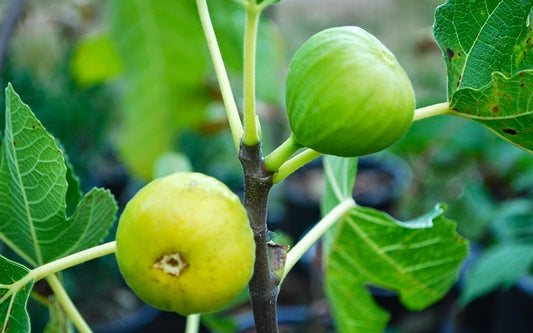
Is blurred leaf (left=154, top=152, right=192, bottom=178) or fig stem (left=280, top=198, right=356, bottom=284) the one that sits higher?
fig stem (left=280, top=198, right=356, bottom=284)

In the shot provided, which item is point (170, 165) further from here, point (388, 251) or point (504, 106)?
point (504, 106)

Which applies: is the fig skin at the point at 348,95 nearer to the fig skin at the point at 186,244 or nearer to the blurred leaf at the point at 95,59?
the fig skin at the point at 186,244

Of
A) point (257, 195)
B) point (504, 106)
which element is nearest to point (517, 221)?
point (504, 106)

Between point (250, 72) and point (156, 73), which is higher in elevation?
point (250, 72)

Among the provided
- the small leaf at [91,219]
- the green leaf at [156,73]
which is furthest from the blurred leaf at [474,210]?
the small leaf at [91,219]

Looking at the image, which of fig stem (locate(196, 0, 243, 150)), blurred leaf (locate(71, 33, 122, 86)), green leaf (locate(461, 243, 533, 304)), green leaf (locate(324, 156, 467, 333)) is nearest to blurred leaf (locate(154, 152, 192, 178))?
green leaf (locate(324, 156, 467, 333))

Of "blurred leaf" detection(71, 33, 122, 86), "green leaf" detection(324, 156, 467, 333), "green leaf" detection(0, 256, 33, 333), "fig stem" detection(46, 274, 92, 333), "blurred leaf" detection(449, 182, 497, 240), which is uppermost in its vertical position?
"green leaf" detection(0, 256, 33, 333)

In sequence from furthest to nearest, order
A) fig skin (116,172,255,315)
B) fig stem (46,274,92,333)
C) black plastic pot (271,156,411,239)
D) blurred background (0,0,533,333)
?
black plastic pot (271,156,411,239), blurred background (0,0,533,333), fig stem (46,274,92,333), fig skin (116,172,255,315)

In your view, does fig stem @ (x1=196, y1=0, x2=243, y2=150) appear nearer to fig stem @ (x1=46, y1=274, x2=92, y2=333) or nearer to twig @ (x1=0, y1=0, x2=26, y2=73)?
fig stem @ (x1=46, y1=274, x2=92, y2=333)
